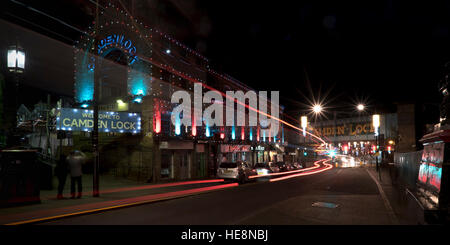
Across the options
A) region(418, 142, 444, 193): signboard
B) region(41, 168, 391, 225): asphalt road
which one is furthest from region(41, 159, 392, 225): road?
region(418, 142, 444, 193): signboard

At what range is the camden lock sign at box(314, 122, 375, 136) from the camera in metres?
53.6

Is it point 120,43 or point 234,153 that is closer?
point 120,43

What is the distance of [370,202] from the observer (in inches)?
461

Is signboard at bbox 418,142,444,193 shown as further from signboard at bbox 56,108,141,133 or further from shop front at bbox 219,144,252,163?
shop front at bbox 219,144,252,163

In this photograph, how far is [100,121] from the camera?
58.5 feet

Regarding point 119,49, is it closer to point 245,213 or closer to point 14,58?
point 14,58

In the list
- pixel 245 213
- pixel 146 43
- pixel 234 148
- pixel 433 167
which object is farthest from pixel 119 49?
pixel 433 167

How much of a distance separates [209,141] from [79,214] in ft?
56.4
